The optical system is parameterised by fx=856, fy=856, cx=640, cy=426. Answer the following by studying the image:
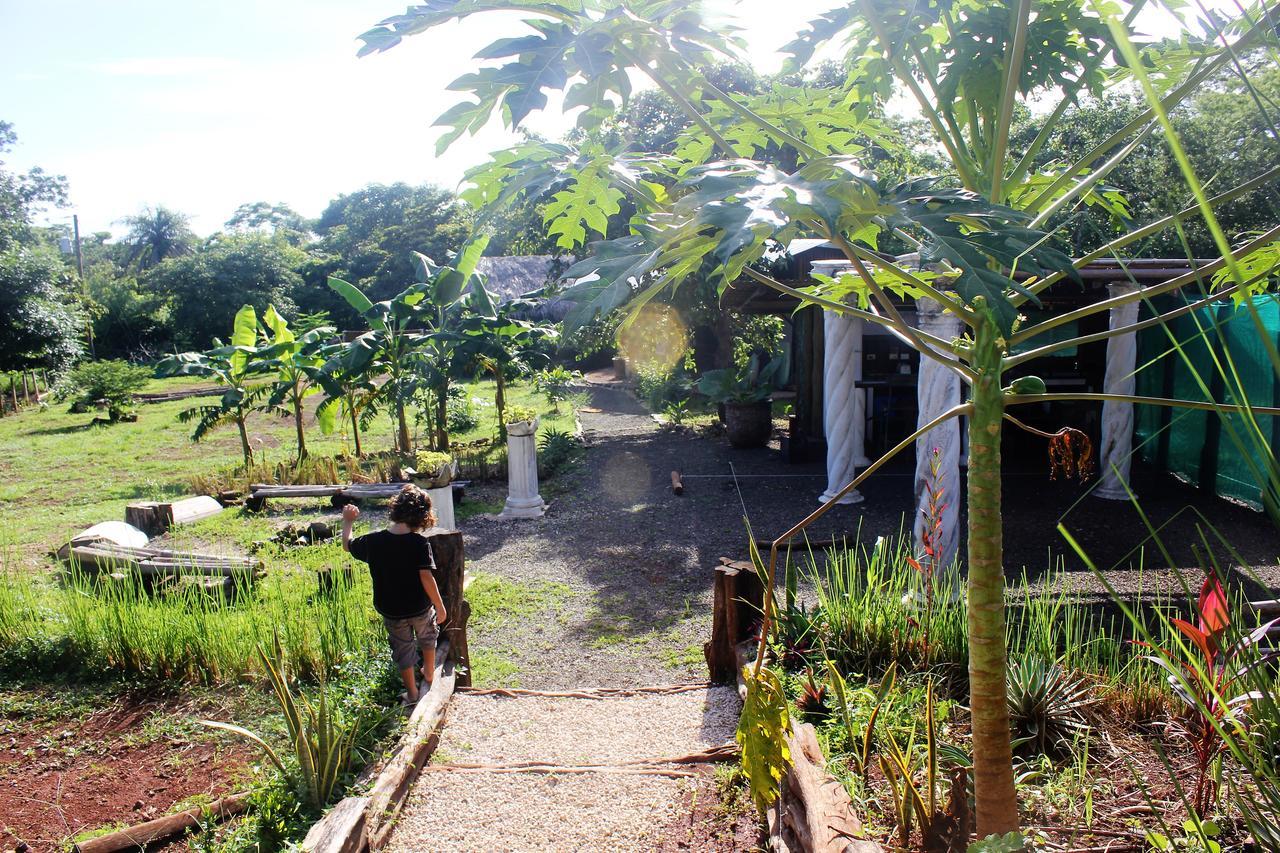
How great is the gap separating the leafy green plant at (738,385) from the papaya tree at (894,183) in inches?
464

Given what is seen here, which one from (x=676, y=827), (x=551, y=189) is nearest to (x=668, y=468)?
(x=676, y=827)

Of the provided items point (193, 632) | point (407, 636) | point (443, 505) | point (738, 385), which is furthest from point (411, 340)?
point (407, 636)

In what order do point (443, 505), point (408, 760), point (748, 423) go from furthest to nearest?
point (748, 423) → point (443, 505) → point (408, 760)

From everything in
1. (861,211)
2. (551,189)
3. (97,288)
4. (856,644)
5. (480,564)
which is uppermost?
(97,288)

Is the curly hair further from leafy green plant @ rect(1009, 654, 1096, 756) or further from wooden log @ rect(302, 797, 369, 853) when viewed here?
leafy green plant @ rect(1009, 654, 1096, 756)

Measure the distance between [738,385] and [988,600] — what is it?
12908 mm

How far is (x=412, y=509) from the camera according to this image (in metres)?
5.05

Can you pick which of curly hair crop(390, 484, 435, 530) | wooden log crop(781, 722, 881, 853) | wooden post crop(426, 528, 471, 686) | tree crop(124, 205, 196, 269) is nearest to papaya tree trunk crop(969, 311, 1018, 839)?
wooden log crop(781, 722, 881, 853)

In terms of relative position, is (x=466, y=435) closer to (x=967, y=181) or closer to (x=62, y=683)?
(x=62, y=683)

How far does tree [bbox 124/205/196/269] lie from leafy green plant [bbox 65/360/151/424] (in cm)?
4531

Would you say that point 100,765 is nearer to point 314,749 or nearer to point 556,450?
point 314,749

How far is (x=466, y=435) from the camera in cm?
1767

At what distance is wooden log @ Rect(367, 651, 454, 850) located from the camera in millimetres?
3547

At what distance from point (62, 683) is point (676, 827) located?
4.37m
